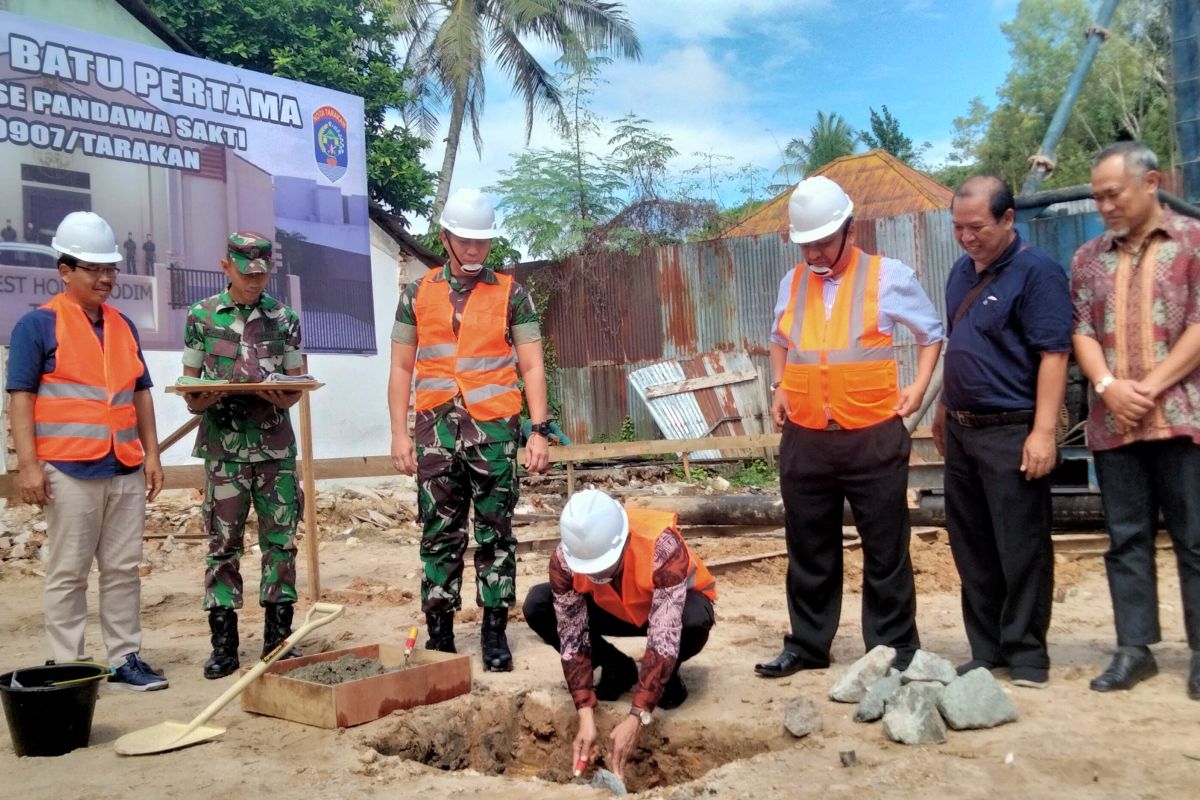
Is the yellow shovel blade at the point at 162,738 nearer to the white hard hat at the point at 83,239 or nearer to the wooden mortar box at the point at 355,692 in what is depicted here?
the wooden mortar box at the point at 355,692

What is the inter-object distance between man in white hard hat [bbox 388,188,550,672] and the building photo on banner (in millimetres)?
6015

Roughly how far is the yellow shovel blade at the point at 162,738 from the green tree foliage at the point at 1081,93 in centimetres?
2808

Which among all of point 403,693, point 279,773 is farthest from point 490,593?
point 279,773

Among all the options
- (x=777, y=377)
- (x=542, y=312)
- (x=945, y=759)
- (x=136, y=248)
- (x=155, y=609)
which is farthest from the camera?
(x=542, y=312)

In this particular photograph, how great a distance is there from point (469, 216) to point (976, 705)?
9.67ft

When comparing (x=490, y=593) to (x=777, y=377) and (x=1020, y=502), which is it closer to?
(x=777, y=377)

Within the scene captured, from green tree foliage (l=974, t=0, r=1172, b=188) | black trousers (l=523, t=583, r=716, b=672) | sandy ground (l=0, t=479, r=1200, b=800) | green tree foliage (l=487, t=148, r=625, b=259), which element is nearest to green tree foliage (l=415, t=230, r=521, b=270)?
green tree foliage (l=487, t=148, r=625, b=259)

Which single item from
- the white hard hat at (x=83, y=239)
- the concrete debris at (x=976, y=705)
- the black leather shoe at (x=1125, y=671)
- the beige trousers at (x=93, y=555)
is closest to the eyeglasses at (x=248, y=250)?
the white hard hat at (x=83, y=239)

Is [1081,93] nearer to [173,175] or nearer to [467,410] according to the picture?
[173,175]

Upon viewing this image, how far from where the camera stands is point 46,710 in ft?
12.7

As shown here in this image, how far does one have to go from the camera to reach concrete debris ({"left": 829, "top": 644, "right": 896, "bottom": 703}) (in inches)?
158

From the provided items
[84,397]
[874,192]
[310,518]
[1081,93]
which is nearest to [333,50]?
[874,192]

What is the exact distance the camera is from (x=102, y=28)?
1183 centimetres

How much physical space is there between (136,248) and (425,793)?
9.65 metres
